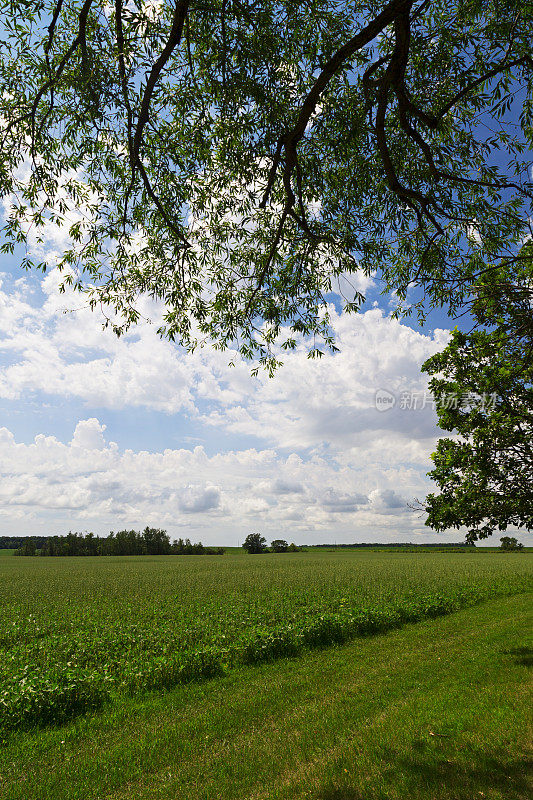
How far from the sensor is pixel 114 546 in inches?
4889

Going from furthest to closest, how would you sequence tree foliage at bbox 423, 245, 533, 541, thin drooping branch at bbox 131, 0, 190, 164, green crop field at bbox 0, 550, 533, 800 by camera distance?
tree foliage at bbox 423, 245, 533, 541 → green crop field at bbox 0, 550, 533, 800 → thin drooping branch at bbox 131, 0, 190, 164

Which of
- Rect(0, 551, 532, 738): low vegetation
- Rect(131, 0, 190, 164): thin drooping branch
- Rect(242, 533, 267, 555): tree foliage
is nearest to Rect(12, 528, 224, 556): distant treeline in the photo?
Rect(242, 533, 267, 555): tree foliage

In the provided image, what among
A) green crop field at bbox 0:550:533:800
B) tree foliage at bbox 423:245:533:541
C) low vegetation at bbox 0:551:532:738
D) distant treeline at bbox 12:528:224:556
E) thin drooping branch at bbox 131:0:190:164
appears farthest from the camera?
distant treeline at bbox 12:528:224:556

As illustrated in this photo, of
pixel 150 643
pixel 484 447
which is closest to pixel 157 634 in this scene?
pixel 150 643

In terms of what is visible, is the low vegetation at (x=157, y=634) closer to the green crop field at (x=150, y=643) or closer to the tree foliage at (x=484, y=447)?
the green crop field at (x=150, y=643)

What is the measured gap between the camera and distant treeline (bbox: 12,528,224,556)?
120875mm

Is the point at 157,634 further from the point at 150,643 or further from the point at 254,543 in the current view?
the point at 254,543

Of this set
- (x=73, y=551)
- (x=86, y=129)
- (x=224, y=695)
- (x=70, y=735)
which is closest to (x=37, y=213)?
(x=86, y=129)

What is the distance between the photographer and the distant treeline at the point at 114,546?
397 ft

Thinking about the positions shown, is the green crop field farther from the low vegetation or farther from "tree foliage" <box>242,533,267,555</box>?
"tree foliage" <box>242,533,267,555</box>

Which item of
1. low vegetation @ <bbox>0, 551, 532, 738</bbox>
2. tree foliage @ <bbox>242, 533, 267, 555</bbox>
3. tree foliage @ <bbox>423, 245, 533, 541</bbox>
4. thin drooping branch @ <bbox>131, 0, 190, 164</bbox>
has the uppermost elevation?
thin drooping branch @ <bbox>131, 0, 190, 164</bbox>

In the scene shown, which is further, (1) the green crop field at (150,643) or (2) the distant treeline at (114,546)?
(2) the distant treeline at (114,546)

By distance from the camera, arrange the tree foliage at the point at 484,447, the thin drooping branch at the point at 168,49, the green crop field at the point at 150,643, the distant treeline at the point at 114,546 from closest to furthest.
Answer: the thin drooping branch at the point at 168,49
the green crop field at the point at 150,643
the tree foliage at the point at 484,447
the distant treeline at the point at 114,546

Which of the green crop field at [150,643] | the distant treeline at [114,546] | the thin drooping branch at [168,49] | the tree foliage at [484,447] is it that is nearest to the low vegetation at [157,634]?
the green crop field at [150,643]
